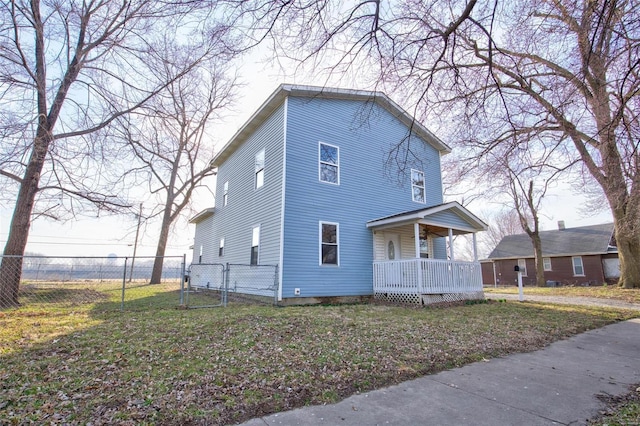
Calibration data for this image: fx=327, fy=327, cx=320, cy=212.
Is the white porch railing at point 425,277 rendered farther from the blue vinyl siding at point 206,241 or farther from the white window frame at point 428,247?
the blue vinyl siding at point 206,241

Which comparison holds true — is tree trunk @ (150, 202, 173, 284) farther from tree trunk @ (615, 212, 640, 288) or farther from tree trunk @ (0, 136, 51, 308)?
tree trunk @ (615, 212, 640, 288)

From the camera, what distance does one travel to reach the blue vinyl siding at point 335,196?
1018cm

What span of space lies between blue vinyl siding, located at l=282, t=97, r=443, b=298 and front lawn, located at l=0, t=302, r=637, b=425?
8.77 ft

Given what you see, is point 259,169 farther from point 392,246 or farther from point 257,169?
point 392,246

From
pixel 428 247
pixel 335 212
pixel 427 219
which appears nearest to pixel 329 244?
pixel 335 212

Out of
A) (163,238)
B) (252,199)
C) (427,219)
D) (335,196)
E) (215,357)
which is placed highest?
(252,199)

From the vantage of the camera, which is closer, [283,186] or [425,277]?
[283,186]

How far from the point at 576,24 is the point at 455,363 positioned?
471 centimetres

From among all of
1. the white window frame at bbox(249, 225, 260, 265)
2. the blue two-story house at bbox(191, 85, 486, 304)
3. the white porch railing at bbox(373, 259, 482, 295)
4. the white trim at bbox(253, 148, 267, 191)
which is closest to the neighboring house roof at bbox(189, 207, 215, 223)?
the blue two-story house at bbox(191, 85, 486, 304)

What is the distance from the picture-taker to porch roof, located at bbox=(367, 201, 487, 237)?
34.9 ft

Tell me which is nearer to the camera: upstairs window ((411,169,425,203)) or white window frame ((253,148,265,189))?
white window frame ((253,148,265,189))

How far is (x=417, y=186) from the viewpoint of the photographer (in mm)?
→ 14148

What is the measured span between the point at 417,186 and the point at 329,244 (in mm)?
5559

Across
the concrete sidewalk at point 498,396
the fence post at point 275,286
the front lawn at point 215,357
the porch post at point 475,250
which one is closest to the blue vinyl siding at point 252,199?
the fence post at point 275,286
